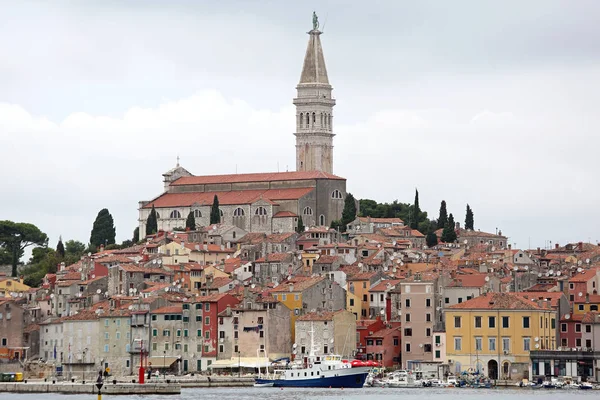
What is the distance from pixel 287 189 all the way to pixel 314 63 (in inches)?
744

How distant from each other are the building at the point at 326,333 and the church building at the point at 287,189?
38716 millimetres

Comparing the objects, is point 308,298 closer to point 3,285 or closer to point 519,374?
point 519,374

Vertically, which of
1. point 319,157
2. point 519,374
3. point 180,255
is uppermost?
point 319,157

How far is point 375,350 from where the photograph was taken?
90500mm

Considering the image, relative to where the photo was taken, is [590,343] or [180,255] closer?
[590,343]

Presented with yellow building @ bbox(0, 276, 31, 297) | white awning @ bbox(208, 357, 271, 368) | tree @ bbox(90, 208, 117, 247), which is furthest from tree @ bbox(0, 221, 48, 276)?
white awning @ bbox(208, 357, 271, 368)

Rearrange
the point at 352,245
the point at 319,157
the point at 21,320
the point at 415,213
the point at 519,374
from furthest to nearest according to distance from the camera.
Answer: the point at 319,157 < the point at 415,213 < the point at 352,245 < the point at 21,320 < the point at 519,374

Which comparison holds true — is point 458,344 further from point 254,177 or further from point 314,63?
point 314,63

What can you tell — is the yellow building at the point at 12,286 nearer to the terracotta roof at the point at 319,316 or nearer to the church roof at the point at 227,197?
the church roof at the point at 227,197

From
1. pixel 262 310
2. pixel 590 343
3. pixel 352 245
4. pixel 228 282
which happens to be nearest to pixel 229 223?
pixel 352 245

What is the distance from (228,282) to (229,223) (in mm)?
33459

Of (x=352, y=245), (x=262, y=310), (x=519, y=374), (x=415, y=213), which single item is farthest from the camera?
(x=415, y=213)

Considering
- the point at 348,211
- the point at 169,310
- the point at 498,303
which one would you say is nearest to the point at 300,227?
the point at 348,211

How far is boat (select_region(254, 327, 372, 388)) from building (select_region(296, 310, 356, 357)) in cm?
432
